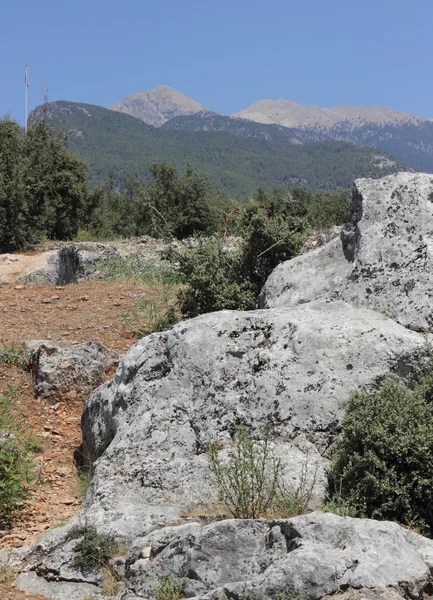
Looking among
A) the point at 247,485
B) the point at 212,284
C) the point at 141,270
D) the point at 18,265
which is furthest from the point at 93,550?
the point at 18,265

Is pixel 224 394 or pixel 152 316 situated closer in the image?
pixel 224 394

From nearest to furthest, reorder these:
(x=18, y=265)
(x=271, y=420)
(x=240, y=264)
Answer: (x=271, y=420) < (x=240, y=264) < (x=18, y=265)

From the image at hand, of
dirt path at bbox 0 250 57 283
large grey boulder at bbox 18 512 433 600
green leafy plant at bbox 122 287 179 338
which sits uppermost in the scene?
dirt path at bbox 0 250 57 283

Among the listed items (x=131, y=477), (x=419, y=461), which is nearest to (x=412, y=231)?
(x=419, y=461)

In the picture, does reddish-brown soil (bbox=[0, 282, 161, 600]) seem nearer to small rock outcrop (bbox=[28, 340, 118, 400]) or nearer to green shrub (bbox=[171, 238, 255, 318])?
small rock outcrop (bbox=[28, 340, 118, 400])

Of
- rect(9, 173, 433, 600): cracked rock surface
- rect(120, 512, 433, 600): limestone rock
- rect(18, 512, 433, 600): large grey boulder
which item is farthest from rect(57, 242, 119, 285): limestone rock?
rect(120, 512, 433, 600): limestone rock

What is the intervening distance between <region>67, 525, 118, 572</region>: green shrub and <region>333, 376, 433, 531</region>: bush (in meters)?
1.59

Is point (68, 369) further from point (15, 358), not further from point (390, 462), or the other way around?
point (390, 462)

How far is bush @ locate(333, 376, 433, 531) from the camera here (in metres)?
4.88

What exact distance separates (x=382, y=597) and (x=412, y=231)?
4594 millimetres

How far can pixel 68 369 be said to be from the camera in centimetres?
833

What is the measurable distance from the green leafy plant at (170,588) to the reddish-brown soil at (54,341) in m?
0.92

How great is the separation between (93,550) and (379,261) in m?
4.15

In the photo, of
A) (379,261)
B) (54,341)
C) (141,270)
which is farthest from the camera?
(141,270)
